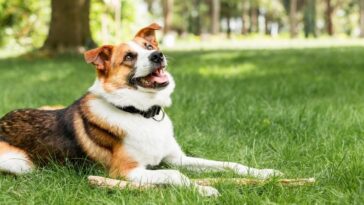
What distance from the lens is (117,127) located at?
4441mm

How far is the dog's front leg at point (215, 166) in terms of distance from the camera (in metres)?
4.20

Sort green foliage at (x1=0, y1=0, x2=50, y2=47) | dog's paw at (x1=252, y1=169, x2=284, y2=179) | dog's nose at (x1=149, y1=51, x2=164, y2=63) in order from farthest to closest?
green foliage at (x1=0, y1=0, x2=50, y2=47) < dog's nose at (x1=149, y1=51, x2=164, y2=63) < dog's paw at (x1=252, y1=169, x2=284, y2=179)

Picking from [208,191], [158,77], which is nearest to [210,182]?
[208,191]

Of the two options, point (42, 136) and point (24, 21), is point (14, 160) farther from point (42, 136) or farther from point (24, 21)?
point (24, 21)

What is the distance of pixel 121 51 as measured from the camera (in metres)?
4.49

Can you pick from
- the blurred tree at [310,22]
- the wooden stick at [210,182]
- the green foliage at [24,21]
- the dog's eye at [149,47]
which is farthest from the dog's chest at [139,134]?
the blurred tree at [310,22]

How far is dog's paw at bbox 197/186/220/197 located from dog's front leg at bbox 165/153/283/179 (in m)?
0.51

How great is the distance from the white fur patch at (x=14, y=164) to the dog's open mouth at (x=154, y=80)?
3.90 ft

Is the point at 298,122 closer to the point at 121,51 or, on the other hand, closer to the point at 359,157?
the point at 359,157

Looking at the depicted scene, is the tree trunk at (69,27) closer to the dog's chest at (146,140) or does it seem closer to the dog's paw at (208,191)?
the dog's chest at (146,140)

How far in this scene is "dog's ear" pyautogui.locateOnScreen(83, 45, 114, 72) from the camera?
14.4 ft

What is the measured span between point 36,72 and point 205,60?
413 cm

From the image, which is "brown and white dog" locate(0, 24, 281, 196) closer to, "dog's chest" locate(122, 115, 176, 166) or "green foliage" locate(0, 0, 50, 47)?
"dog's chest" locate(122, 115, 176, 166)

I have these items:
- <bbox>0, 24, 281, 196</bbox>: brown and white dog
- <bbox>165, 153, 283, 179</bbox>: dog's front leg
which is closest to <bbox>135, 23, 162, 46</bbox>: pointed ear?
<bbox>0, 24, 281, 196</bbox>: brown and white dog
